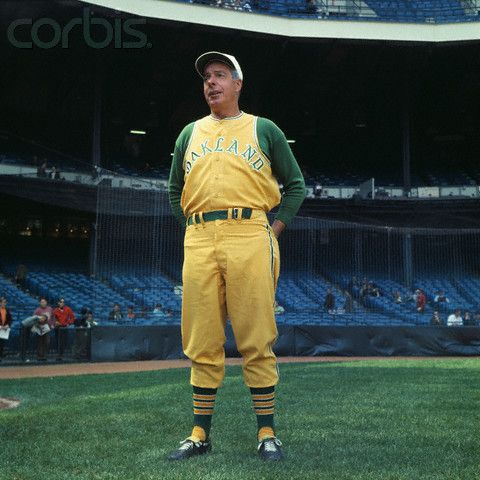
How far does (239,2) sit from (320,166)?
427 inches

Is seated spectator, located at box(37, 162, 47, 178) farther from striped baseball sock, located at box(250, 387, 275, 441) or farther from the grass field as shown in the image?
striped baseball sock, located at box(250, 387, 275, 441)

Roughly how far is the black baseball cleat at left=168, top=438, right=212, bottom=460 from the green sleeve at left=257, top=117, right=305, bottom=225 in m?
1.37

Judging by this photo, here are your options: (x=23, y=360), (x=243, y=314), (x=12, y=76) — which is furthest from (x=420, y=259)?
(x=12, y=76)

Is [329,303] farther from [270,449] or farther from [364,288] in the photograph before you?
[270,449]

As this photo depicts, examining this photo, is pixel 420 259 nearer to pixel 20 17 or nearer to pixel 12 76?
pixel 20 17

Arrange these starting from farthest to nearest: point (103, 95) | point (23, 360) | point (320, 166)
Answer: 1. point (320, 166)
2. point (103, 95)
3. point (23, 360)

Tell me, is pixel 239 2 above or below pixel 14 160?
above

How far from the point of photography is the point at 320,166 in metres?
32.6

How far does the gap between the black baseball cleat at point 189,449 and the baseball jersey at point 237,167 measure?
1297 mm

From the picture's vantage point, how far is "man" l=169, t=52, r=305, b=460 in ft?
12.1

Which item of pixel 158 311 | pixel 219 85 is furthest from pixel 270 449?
pixel 158 311

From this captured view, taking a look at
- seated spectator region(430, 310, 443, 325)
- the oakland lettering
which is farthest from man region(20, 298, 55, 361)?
the oakland lettering

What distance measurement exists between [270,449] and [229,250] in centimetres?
108

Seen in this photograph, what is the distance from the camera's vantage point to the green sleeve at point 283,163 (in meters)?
3.95
